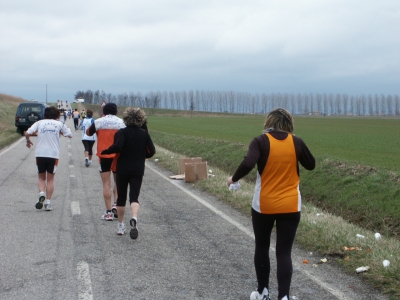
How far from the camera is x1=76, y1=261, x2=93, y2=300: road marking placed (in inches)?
205

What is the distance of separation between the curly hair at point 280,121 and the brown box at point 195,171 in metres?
9.41

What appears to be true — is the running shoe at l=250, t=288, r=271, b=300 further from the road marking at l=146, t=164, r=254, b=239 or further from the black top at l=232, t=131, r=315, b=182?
the road marking at l=146, t=164, r=254, b=239

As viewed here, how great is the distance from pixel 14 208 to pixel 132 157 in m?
3.70

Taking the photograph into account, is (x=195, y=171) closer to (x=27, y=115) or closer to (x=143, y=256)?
(x=143, y=256)

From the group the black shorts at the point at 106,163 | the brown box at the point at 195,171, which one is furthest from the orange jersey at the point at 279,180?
the brown box at the point at 195,171

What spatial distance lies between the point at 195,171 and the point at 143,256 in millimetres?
7621

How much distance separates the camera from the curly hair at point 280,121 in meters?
4.85

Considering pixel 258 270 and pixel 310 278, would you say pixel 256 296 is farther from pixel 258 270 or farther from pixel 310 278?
pixel 310 278

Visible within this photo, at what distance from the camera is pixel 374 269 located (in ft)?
20.1

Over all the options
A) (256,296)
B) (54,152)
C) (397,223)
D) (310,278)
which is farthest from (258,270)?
(54,152)

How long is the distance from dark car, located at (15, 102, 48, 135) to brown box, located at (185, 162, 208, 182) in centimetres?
2315

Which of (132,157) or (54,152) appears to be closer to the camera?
(132,157)

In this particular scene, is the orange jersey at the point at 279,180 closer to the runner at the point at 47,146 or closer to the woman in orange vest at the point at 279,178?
the woman in orange vest at the point at 279,178

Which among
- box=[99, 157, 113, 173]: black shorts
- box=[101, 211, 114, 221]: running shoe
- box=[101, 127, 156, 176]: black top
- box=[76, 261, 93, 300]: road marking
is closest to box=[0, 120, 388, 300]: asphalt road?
box=[76, 261, 93, 300]: road marking
